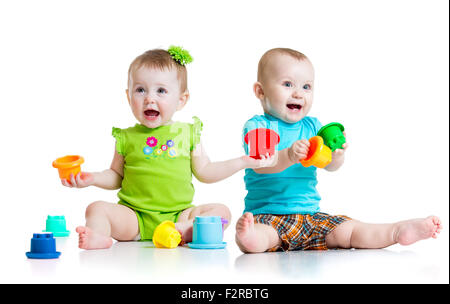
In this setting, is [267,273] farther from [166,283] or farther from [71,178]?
[71,178]

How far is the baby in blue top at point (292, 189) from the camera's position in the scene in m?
2.49

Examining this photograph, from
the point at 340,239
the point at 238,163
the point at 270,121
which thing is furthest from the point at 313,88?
the point at 340,239

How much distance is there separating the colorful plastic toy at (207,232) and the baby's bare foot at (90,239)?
34cm

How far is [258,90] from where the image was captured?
284 centimetres

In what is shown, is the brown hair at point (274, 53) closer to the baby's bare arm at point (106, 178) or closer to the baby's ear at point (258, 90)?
the baby's ear at point (258, 90)

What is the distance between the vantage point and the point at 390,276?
1996 millimetres

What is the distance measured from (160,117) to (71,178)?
1.58 ft

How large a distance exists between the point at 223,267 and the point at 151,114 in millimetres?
1026

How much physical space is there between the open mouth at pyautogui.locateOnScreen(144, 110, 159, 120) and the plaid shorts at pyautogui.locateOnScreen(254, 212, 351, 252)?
68 centimetres

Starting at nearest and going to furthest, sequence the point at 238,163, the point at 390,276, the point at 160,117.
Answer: the point at 390,276 < the point at 238,163 < the point at 160,117

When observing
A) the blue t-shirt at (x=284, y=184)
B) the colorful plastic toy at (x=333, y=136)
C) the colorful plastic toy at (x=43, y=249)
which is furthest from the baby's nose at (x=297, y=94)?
the colorful plastic toy at (x=43, y=249)

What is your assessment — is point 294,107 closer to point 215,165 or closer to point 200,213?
point 215,165

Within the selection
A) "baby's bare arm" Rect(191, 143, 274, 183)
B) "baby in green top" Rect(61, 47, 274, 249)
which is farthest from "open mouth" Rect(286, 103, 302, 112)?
"baby in green top" Rect(61, 47, 274, 249)

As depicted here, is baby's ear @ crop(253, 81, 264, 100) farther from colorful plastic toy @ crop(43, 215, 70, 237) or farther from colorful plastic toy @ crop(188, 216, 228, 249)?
colorful plastic toy @ crop(43, 215, 70, 237)
